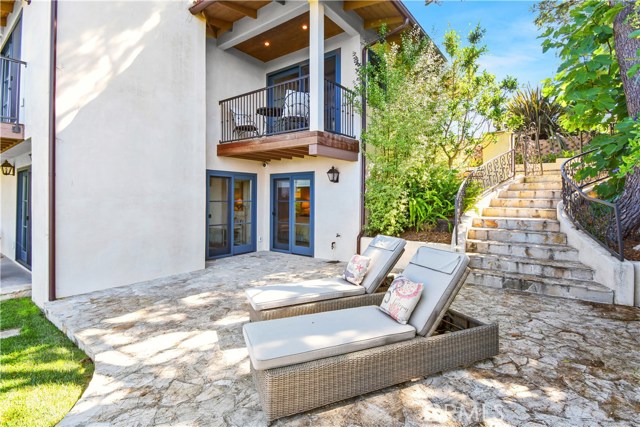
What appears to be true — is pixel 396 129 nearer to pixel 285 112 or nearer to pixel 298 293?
pixel 285 112

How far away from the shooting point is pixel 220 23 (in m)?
7.29

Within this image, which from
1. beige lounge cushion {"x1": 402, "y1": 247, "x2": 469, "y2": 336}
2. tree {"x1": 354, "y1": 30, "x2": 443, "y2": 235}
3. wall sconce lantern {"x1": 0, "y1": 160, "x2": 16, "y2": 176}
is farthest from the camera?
wall sconce lantern {"x1": 0, "y1": 160, "x2": 16, "y2": 176}

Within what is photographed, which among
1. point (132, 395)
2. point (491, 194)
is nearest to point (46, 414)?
point (132, 395)

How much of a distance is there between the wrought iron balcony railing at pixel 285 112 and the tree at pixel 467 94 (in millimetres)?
2549

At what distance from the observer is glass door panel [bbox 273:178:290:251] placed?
29.0 ft

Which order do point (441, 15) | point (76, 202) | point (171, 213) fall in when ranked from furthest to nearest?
point (441, 15) → point (171, 213) → point (76, 202)

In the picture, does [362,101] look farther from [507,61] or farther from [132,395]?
[132,395]

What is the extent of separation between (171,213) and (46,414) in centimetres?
426

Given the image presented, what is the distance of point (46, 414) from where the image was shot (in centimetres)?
230

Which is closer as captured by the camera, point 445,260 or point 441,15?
point 445,260

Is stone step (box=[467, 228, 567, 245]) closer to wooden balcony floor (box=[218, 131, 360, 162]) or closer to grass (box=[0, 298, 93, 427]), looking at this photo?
wooden balcony floor (box=[218, 131, 360, 162])

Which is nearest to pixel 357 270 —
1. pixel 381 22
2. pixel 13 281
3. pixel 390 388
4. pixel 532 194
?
pixel 390 388

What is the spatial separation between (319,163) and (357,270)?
4705 millimetres

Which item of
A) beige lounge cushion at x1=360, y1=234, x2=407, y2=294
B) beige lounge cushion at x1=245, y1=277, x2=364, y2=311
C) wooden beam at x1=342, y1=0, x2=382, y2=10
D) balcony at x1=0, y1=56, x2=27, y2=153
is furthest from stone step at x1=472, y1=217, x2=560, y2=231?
balcony at x1=0, y1=56, x2=27, y2=153
